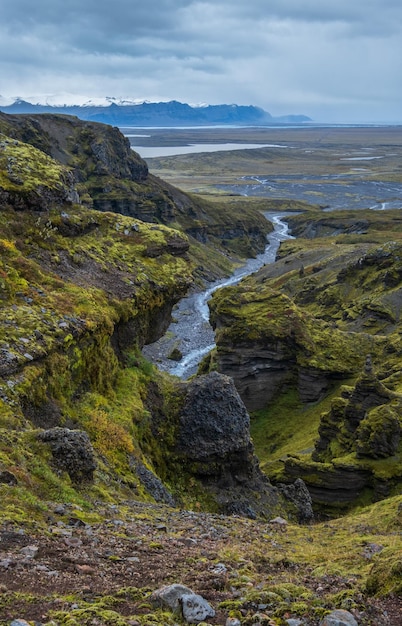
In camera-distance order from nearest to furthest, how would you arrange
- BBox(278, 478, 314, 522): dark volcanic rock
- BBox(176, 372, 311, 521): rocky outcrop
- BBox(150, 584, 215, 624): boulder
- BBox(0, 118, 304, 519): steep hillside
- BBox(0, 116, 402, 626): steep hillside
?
BBox(150, 584, 215, 624): boulder, BBox(0, 116, 402, 626): steep hillside, BBox(0, 118, 304, 519): steep hillside, BBox(176, 372, 311, 521): rocky outcrop, BBox(278, 478, 314, 522): dark volcanic rock

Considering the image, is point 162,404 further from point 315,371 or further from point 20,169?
point 315,371

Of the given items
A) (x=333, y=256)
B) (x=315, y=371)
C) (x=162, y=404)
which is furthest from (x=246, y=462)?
(x=333, y=256)

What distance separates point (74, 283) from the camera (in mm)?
25000

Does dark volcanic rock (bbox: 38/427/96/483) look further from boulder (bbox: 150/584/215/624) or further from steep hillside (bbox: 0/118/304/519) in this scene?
boulder (bbox: 150/584/215/624)

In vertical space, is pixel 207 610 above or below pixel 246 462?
above

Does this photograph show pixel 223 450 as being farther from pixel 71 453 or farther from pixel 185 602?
pixel 185 602

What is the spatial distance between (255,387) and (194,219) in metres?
133

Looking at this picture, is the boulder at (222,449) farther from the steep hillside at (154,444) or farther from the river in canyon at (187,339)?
the river in canyon at (187,339)

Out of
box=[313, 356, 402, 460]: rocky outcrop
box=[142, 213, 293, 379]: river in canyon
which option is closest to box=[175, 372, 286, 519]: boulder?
box=[313, 356, 402, 460]: rocky outcrop

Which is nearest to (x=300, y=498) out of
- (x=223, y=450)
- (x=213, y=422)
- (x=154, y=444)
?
(x=223, y=450)

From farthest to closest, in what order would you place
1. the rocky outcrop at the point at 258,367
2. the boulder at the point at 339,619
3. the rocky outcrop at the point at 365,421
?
the rocky outcrop at the point at 258,367
the rocky outcrop at the point at 365,421
the boulder at the point at 339,619

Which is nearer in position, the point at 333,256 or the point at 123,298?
the point at 123,298

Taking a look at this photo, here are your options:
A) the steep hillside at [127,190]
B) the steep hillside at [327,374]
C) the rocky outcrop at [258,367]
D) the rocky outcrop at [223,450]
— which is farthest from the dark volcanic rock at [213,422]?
the steep hillside at [127,190]

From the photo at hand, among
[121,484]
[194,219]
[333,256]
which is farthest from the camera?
[194,219]
